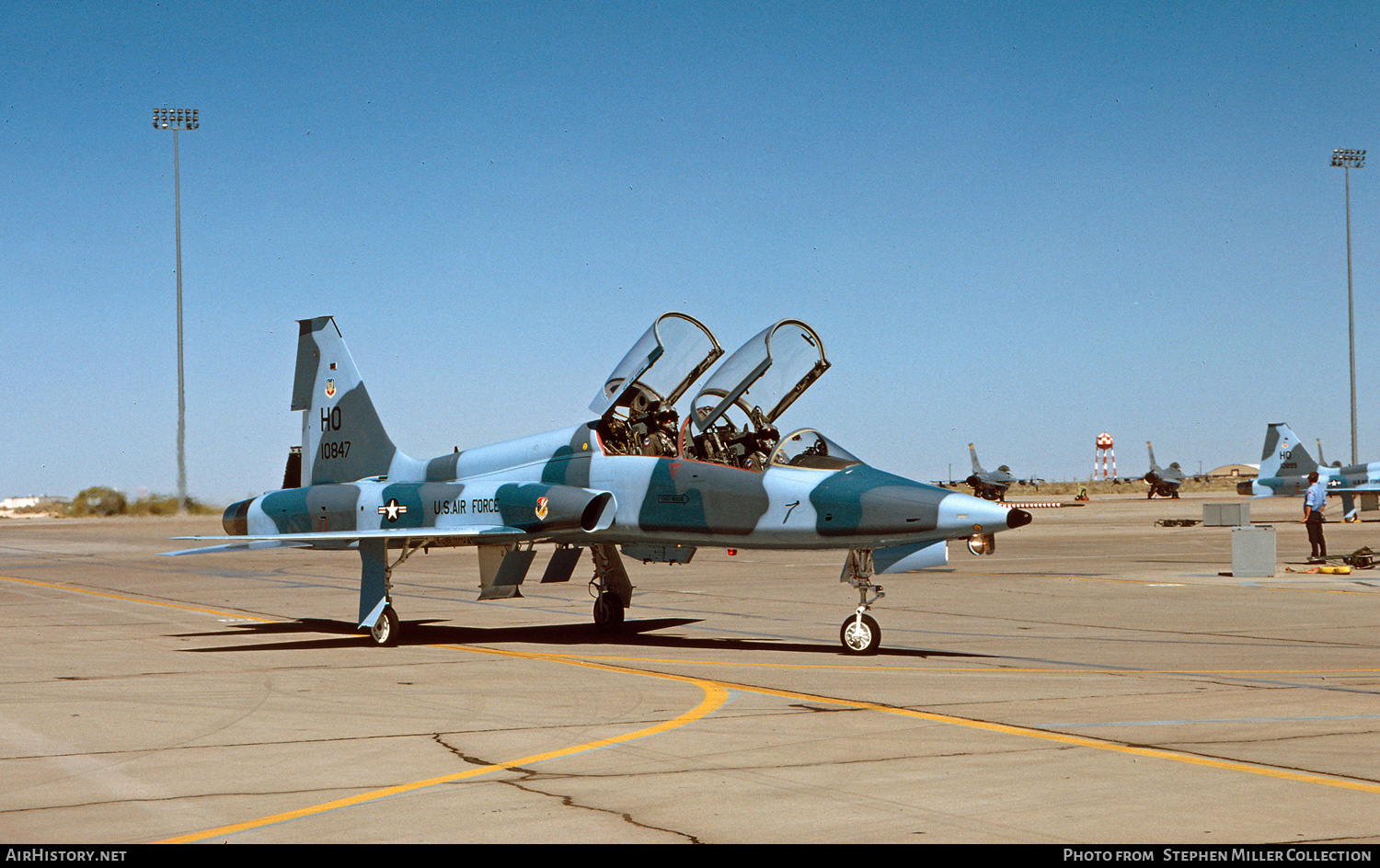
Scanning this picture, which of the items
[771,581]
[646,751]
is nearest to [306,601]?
[771,581]

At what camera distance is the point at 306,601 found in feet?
75.6

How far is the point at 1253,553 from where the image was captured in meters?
25.1

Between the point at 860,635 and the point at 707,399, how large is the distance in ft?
10.5

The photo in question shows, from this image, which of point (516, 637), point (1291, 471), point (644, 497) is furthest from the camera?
point (1291, 471)

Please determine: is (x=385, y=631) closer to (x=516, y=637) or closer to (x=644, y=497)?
(x=516, y=637)

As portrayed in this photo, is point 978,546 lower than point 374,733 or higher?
higher

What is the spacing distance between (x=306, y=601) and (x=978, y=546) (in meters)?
14.2

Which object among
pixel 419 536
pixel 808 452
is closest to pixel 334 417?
pixel 419 536

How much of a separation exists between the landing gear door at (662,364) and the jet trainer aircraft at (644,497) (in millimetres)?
17

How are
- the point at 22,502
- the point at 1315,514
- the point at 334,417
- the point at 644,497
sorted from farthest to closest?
the point at 22,502 → the point at 1315,514 → the point at 334,417 → the point at 644,497

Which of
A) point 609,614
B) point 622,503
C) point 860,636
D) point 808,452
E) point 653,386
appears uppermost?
point 653,386

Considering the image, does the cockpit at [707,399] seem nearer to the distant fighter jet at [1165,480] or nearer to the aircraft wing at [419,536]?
the aircraft wing at [419,536]

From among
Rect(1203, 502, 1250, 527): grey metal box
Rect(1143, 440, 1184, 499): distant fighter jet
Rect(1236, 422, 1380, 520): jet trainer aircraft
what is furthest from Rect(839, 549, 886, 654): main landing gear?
Rect(1143, 440, 1184, 499): distant fighter jet
